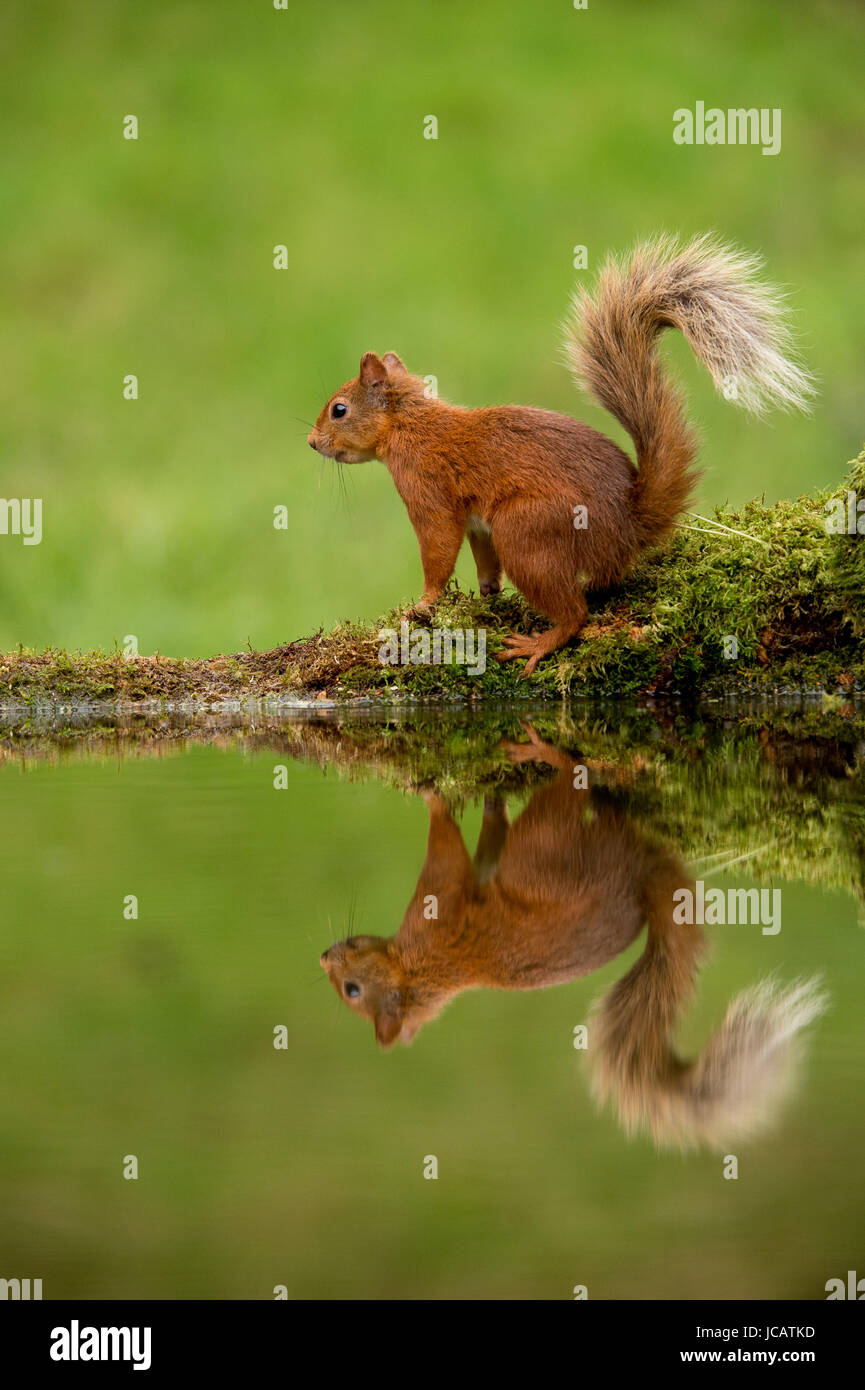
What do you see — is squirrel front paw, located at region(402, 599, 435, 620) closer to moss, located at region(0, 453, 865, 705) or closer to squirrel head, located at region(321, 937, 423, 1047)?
moss, located at region(0, 453, 865, 705)

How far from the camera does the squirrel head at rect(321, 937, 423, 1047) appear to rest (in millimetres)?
1845

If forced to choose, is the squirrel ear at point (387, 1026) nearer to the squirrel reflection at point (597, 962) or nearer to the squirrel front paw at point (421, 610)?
the squirrel reflection at point (597, 962)

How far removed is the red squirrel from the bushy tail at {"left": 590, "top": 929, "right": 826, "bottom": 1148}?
2.88 meters

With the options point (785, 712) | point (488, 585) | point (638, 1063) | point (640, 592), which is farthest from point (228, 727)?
point (638, 1063)

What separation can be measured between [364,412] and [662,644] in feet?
4.86

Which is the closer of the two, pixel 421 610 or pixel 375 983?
pixel 375 983

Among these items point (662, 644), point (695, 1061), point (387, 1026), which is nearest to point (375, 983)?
point (387, 1026)

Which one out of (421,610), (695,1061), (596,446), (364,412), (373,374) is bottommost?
(695,1061)

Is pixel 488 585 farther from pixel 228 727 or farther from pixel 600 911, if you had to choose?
pixel 600 911

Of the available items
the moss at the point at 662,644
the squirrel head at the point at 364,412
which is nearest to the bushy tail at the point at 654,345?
the moss at the point at 662,644

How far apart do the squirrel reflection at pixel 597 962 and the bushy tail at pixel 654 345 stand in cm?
229

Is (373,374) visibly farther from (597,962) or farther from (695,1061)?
(695,1061)

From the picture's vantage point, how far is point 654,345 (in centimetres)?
507

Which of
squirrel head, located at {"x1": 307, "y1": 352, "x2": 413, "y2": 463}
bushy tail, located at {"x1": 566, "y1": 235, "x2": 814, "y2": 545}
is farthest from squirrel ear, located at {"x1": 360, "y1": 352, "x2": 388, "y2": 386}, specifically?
bushy tail, located at {"x1": 566, "y1": 235, "x2": 814, "y2": 545}
